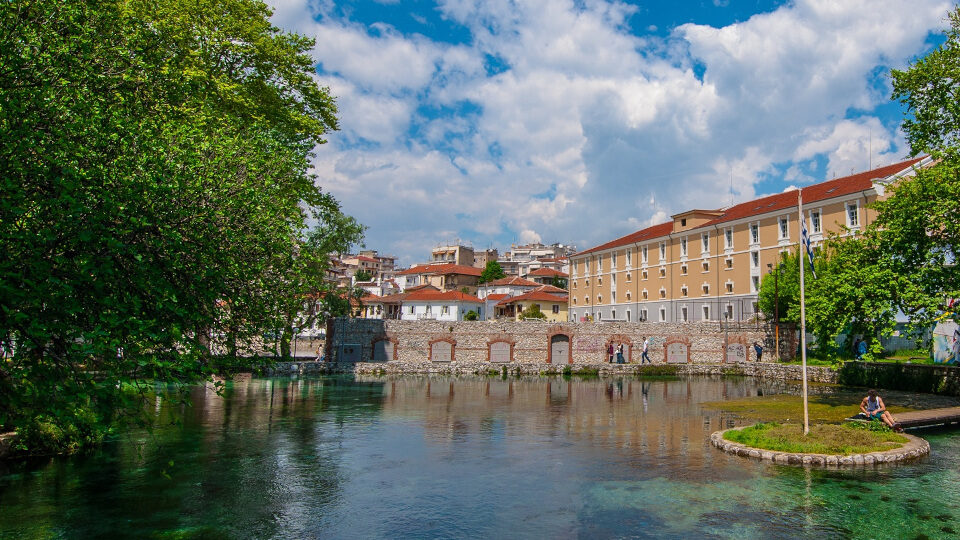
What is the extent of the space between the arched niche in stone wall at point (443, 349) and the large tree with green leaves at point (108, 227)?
3408cm

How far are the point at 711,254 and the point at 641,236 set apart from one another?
10.6 m

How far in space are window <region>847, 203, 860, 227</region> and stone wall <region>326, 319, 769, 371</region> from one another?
10055 millimetres

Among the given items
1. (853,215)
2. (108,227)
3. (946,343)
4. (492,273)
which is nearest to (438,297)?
(492,273)

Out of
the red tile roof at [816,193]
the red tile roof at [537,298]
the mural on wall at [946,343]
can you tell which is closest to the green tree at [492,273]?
the red tile roof at [537,298]

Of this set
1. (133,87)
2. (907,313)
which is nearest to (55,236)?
(133,87)

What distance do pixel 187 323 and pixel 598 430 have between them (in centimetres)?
1339

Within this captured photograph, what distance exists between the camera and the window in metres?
43.1

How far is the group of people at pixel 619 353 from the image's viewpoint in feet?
153

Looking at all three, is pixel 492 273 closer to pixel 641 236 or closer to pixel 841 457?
pixel 641 236

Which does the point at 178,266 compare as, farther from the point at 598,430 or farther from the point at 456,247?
the point at 456,247

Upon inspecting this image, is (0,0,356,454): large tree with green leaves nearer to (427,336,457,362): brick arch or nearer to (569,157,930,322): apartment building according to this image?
(427,336,457,362): brick arch

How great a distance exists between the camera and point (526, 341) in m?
48.2

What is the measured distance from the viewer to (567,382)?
3816 cm

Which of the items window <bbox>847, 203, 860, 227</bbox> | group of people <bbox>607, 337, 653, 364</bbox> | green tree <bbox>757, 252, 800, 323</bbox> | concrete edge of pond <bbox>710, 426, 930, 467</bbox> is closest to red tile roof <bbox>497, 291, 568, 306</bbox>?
group of people <bbox>607, 337, 653, 364</bbox>
